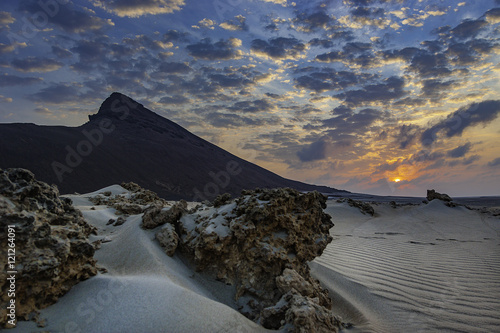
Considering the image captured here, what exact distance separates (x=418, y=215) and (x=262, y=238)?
48.0 feet

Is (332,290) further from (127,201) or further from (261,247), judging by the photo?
(127,201)

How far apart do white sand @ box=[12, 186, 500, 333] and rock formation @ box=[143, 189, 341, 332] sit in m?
0.22

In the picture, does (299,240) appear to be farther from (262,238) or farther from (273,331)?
(273,331)

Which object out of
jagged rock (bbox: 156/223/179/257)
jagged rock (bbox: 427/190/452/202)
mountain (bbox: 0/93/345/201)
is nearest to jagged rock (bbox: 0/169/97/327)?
jagged rock (bbox: 156/223/179/257)

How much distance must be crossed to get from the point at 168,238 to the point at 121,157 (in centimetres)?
3408

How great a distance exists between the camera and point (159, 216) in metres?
4.19

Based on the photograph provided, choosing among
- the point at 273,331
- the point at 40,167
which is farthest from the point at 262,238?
the point at 40,167

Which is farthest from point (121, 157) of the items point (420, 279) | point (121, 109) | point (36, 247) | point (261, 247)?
point (420, 279)

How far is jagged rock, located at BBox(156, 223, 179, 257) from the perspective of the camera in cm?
364

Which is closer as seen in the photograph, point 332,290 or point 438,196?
point 332,290

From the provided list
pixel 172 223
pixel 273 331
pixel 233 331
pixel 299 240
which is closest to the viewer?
pixel 233 331

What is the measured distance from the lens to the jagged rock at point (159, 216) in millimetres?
4137

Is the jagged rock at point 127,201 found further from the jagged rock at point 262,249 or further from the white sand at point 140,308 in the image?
the white sand at point 140,308

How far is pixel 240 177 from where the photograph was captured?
47312 mm
